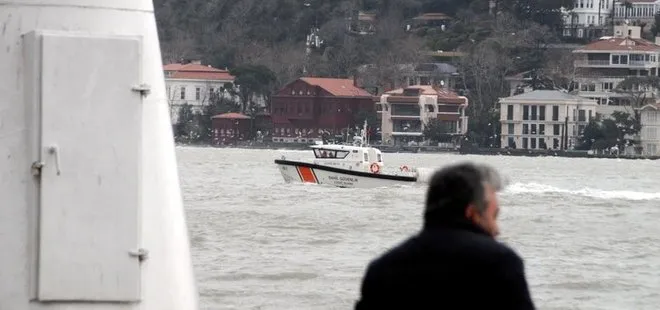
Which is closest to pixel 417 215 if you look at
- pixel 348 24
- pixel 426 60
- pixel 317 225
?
pixel 317 225

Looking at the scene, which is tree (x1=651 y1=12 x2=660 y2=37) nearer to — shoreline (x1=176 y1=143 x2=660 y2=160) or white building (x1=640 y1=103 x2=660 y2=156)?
white building (x1=640 y1=103 x2=660 y2=156)

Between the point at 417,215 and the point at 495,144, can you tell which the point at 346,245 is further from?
the point at 495,144

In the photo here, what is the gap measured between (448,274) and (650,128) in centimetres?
13323

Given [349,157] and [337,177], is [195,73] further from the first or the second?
[337,177]

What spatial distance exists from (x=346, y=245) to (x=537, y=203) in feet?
61.1

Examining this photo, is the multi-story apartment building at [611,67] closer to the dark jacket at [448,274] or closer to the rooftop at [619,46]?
the rooftop at [619,46]

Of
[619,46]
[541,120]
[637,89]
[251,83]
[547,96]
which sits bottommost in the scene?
[541,120]

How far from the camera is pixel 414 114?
13425 centimetres

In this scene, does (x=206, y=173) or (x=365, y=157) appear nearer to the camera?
(x=365, y=157)

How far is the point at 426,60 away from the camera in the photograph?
149500mm

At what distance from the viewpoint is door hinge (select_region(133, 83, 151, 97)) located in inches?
216

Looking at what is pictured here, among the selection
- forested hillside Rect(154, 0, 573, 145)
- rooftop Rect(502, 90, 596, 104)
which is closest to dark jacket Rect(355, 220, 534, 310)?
forested hillside Rect(154, 0, 573, 145)

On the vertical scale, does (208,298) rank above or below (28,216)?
below

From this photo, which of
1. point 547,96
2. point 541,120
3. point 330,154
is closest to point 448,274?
point 330,154
